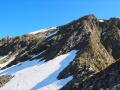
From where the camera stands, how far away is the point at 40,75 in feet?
269

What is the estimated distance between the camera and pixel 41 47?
116m

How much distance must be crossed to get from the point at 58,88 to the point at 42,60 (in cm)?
2636

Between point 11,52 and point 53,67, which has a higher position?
point 11,52

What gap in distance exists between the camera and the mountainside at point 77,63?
62.0 meters

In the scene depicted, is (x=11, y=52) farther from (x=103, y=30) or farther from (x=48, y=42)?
(x=103, y=30)

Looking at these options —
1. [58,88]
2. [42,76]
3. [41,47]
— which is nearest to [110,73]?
[58,88]

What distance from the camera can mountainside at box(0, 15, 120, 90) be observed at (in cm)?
6201

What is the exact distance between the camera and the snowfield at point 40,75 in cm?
7388

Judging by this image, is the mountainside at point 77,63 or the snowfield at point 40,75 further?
the snowfield at point 40,75

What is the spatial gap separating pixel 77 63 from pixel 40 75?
971 cm

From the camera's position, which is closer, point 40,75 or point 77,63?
point 77,63

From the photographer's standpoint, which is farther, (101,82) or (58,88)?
(58,88)

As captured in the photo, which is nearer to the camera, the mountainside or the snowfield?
the mountainside

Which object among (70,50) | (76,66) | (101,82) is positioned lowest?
(101,82)
